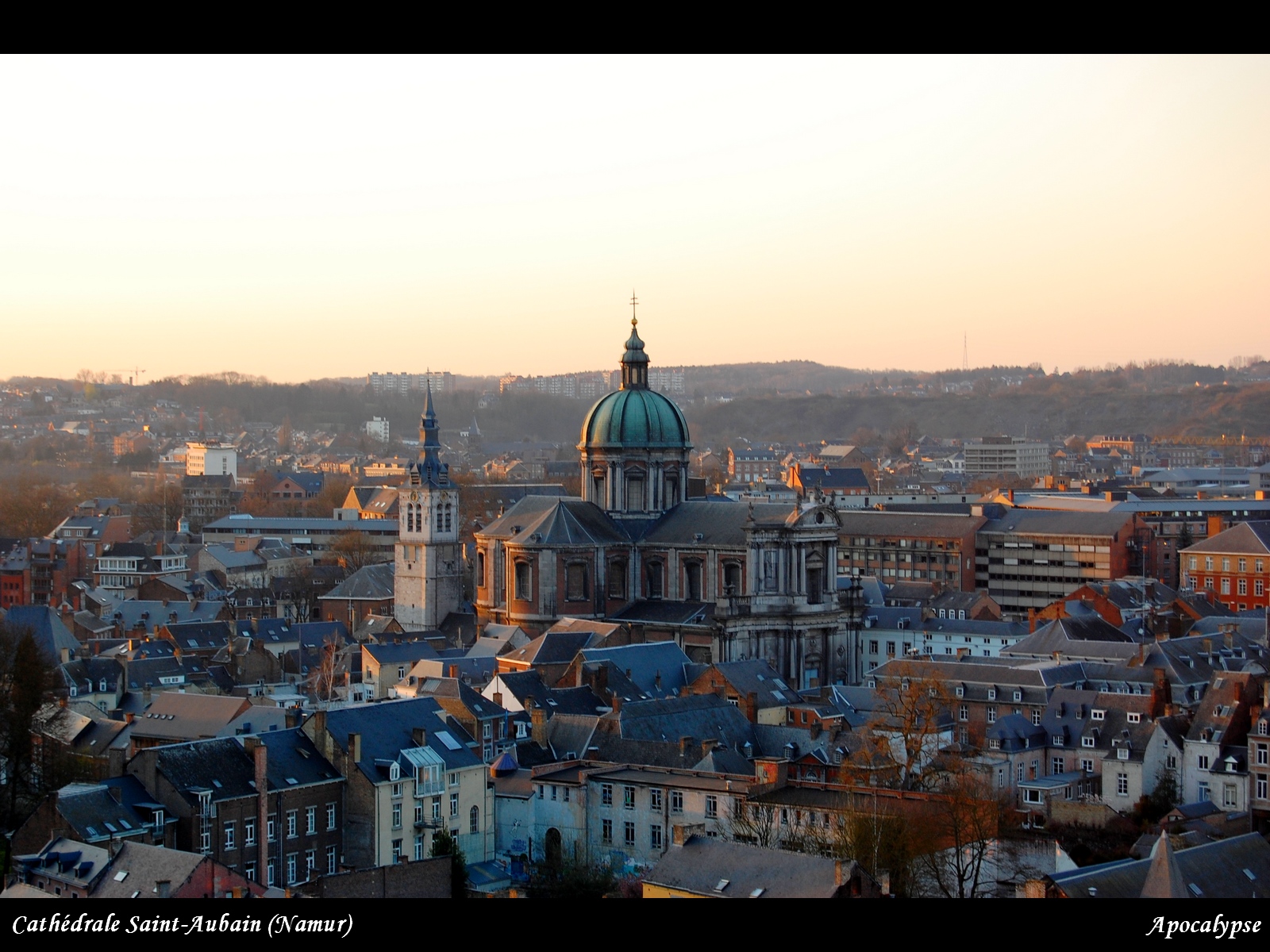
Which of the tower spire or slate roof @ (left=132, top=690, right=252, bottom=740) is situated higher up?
the tower spire

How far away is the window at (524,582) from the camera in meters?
62.0

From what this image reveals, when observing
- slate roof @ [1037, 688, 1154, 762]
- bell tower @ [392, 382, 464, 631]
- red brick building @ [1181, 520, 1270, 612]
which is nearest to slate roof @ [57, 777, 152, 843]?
slate roof @ [1037, 688, 1154, 762]

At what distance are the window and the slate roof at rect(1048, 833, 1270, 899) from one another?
34.4m

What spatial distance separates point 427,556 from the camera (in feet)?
228

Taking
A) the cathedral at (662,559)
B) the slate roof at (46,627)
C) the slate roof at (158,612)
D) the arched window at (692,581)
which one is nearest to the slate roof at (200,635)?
the slate roof at (46,627)

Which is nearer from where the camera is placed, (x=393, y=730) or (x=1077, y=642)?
(x=393, y=730)

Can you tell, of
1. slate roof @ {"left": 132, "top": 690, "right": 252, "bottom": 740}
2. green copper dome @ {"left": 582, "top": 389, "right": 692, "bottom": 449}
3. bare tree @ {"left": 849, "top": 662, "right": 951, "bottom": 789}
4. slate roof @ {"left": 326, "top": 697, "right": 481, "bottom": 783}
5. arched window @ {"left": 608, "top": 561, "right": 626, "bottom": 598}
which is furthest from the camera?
green copper dome @ {"left": 582, "top": 389, "right": 692, "bottom": 449}

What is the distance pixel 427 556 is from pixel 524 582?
8510 mm

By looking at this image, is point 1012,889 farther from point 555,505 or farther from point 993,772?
point 555,505

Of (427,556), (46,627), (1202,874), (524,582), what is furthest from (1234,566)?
(1202,874)

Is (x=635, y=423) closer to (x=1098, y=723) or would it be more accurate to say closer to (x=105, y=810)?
(x=1098, y=723)

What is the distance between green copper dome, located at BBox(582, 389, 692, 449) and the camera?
64562 millimetres

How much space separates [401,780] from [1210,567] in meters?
54.5

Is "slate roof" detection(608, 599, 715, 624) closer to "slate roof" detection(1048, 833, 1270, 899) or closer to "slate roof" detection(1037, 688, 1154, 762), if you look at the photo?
"slate roof" detection(1037, 688, 1154, 762)
